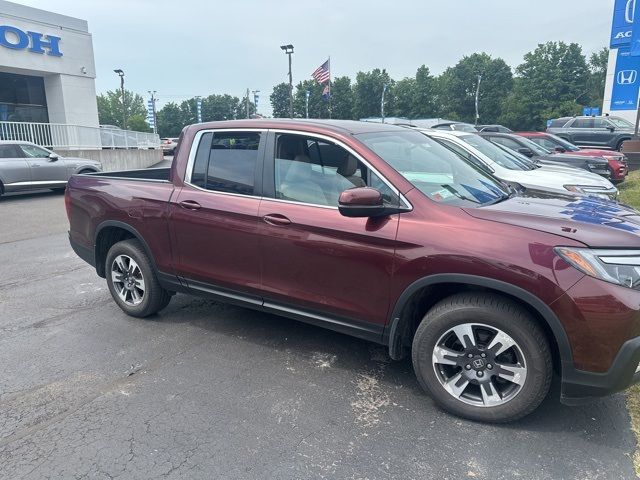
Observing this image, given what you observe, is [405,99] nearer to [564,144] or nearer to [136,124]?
[136,124]

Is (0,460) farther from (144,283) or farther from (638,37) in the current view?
(638,37)

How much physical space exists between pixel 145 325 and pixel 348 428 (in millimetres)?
2501

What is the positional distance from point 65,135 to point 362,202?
20.0m

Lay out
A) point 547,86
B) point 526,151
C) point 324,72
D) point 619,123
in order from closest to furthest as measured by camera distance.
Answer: point 526,151, point 619,123, point 324,72, point 547,86

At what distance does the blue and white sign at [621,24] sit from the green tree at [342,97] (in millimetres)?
60431

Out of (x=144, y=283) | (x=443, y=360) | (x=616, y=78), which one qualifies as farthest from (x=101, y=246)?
(x=616, y=78)

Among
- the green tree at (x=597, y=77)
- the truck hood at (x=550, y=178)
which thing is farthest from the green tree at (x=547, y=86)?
the truck hood at (x=550, y=178)

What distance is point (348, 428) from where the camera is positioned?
2.99 meters

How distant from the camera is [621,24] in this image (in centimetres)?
2130

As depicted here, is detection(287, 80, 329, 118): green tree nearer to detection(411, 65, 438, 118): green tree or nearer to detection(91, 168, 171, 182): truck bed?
detection(411, 65, 438, 118): green tree

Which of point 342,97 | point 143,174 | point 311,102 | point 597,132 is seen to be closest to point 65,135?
point 143,174

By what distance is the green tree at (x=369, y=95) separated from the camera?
267 feet

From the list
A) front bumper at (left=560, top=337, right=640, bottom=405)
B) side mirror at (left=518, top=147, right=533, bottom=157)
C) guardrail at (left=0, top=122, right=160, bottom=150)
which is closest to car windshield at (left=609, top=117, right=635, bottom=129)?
side mirror at (left=518, top=147, right=533, bottom=157)

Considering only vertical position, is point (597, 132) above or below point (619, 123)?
below
